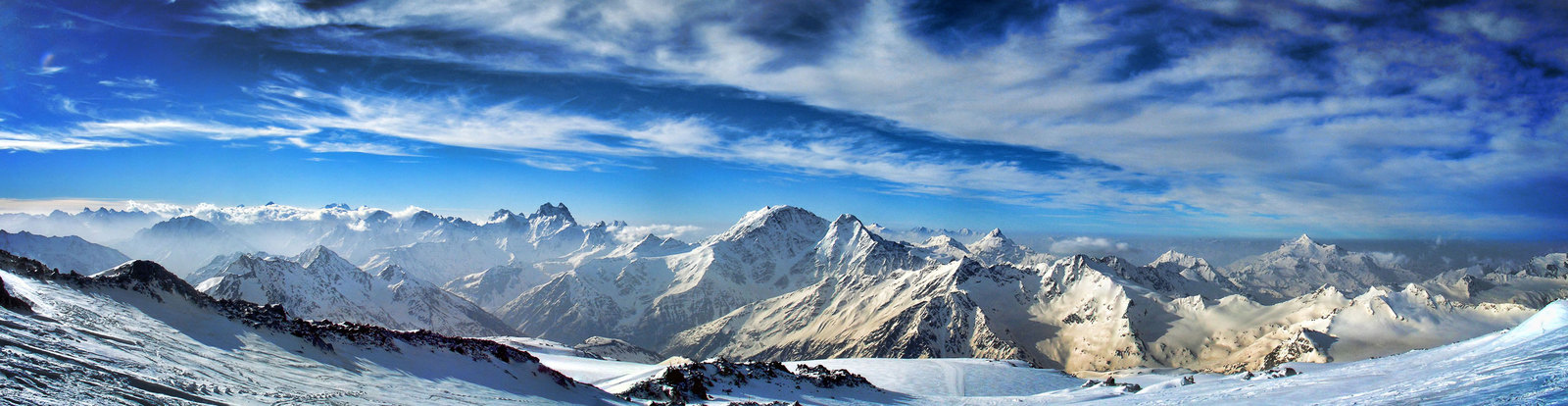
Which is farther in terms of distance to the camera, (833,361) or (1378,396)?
(833,361)

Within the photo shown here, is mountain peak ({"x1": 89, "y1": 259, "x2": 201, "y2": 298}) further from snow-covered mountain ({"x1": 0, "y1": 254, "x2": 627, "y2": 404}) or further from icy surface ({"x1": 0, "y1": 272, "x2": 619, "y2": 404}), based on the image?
icy surface ({"x1": 0, "y1": 272, "x2": 619, "y2": 404})

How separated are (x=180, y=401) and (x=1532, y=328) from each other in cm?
4271

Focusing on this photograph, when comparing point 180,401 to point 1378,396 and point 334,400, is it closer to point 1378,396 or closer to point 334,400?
point 334,400

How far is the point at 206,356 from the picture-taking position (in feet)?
77.7

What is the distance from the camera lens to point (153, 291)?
1179 inches

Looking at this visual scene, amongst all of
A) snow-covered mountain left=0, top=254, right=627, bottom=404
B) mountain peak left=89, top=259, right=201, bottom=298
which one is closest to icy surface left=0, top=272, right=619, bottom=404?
snow-covered mountain left=0, top=254, right=627, bottom=404

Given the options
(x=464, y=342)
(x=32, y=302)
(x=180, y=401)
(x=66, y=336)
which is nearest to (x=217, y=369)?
(x=66, y=336)

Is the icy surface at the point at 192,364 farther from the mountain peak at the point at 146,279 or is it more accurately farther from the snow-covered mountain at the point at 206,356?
the mountain peak at the point at 146,279

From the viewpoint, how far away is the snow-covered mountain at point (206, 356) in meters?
17.0

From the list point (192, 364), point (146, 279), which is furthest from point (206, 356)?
point (146, 279)

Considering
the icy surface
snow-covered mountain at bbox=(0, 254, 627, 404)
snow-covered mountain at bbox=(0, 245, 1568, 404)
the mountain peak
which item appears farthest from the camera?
the mountain peak

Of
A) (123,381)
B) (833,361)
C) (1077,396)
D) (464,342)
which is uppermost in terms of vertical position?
(123,381)

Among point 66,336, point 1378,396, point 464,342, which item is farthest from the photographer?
point 464,342

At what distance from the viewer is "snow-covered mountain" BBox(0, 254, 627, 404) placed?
17.0 metres
